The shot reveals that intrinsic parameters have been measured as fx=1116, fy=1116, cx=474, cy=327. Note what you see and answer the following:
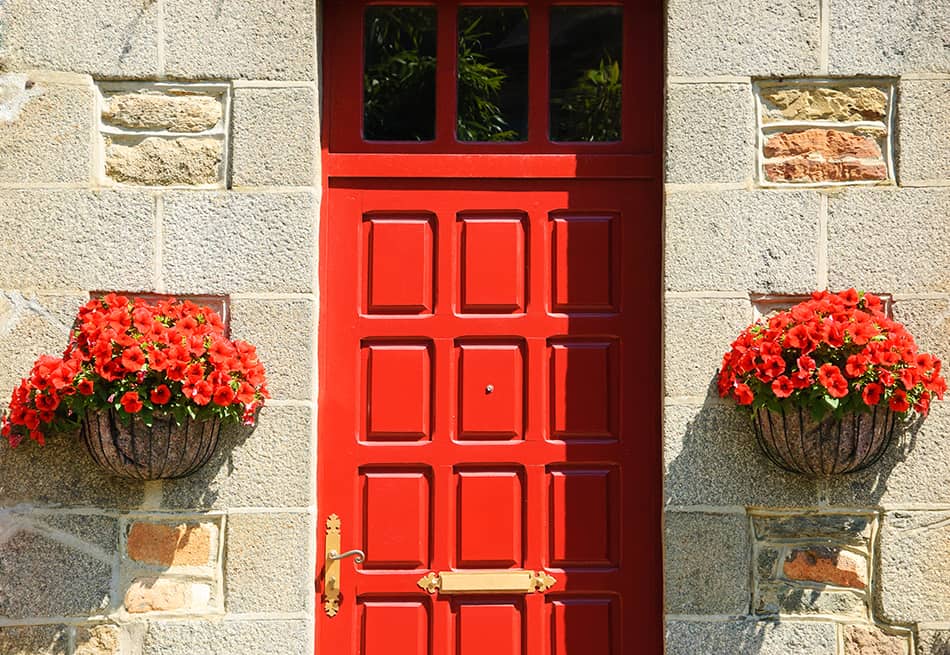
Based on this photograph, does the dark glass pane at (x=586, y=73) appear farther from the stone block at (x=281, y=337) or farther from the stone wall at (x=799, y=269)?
the stone block at (x=281, y=337)

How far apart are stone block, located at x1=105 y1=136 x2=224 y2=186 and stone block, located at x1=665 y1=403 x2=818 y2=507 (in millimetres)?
1855

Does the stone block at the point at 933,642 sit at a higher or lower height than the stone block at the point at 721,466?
lower

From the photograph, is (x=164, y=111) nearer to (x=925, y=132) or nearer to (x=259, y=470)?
(x=259, y=470)

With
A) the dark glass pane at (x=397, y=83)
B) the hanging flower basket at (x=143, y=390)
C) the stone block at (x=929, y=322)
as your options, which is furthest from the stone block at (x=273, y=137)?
the stone block at (x=929, y=322)

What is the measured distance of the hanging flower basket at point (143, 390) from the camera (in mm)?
3562

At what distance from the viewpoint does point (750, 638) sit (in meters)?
3.87

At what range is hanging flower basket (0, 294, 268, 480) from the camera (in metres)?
3.56

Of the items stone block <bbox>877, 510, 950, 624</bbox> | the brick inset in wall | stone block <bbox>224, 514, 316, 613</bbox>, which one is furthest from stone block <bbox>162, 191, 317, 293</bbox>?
stone block <bbox>877, 510, 950, 624</bbox>

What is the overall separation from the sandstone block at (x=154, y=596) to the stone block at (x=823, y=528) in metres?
2.05

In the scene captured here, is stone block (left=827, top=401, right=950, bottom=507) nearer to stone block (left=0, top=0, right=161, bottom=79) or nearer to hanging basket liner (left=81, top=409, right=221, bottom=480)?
hanging basket liner (left=81, top=409, right=221, bottom=480)

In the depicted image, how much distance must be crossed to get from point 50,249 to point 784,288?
2592 mm

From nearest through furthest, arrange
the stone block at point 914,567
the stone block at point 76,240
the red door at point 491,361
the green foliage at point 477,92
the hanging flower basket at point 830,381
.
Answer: the hanging flower basket at point 830,381 < the stone block at point 914,567 < the stone block at point 76,240 < the red door at point 491,361 < the green foliage at point 477,92

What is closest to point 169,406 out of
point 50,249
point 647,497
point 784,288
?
point 50,249

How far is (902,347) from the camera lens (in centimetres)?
363
